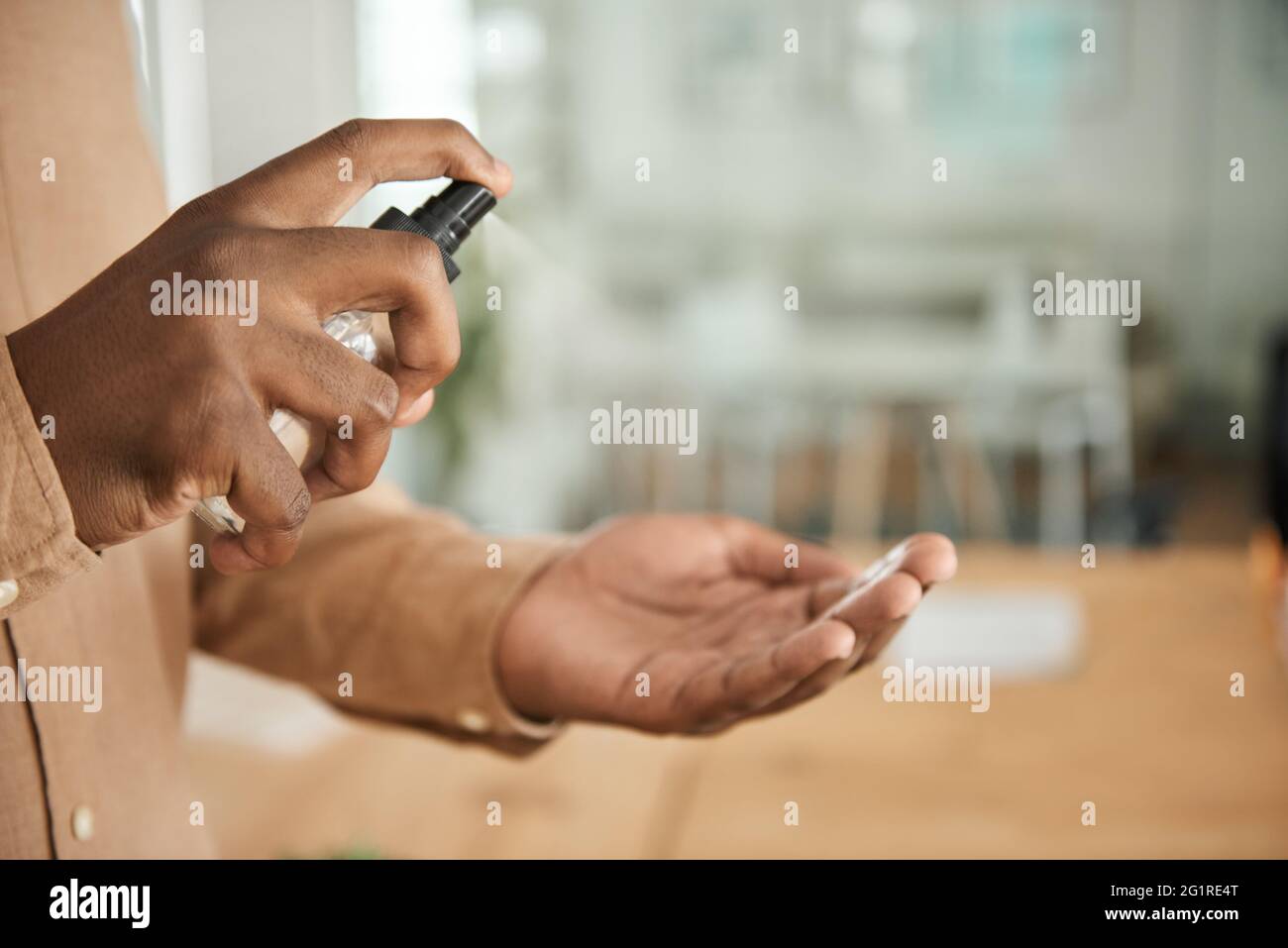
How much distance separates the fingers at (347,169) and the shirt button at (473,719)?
1.14 ft

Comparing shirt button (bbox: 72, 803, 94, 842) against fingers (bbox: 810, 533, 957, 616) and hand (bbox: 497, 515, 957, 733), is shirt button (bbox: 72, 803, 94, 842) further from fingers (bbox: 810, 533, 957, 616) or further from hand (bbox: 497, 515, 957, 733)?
fingers (bbox: 810, 533, 957, 616)

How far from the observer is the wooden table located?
2.71 ft

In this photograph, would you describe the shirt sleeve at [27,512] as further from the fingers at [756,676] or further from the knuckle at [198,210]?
the fingers at [756,676]

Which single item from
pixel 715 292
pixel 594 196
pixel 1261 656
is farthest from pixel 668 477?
pixel 1261 656

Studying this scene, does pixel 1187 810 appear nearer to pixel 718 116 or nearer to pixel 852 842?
pixel 852 842

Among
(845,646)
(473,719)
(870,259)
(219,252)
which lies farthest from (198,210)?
(870,259)

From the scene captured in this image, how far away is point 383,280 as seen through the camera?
0.34 meters

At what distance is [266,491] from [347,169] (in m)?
0.12

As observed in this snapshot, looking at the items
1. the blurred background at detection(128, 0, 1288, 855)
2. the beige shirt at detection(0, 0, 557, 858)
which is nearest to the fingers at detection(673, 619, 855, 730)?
the beige shirt at detection(0, 0, 557, 858)

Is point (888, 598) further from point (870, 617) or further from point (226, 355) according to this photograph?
point (226, 355)

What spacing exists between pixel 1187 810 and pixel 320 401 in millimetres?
844

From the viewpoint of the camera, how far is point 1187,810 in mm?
884

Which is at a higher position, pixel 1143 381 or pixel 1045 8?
pixel 1045 8

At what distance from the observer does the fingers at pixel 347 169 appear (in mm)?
345
